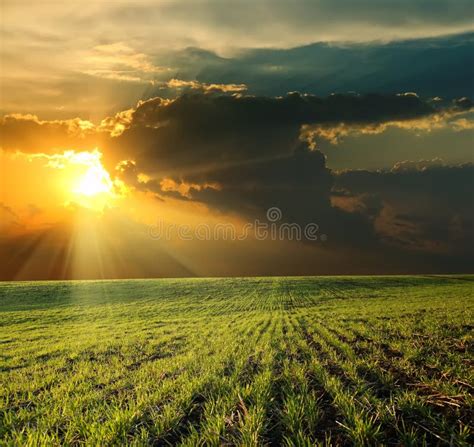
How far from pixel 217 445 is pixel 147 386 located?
5.26 meters

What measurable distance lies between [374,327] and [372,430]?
18.9 m

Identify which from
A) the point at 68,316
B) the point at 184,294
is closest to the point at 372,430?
the point at 68,316

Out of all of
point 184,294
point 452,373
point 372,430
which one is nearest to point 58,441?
point 372,430

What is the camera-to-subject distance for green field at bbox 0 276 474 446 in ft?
24.7

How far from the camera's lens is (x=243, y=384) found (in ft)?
36.8

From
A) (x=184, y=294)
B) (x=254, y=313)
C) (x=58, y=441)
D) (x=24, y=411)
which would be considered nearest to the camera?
(x=58, y=441)

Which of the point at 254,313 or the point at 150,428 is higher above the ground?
the point at 150,428

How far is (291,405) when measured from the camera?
8.59 metres

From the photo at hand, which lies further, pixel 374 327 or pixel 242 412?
pixel 374 327

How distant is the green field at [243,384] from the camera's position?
7.54 m

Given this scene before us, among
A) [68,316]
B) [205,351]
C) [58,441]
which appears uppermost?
[58,441]

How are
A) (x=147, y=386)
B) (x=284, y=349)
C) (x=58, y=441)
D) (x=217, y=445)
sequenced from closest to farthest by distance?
1. (x=217, y=445)
2. (x=58, y=441)
3. (x=147, y=386)
4. (x=284, y=349)

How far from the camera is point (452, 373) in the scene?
468 inches

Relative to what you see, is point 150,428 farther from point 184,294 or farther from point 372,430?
point 184,294
